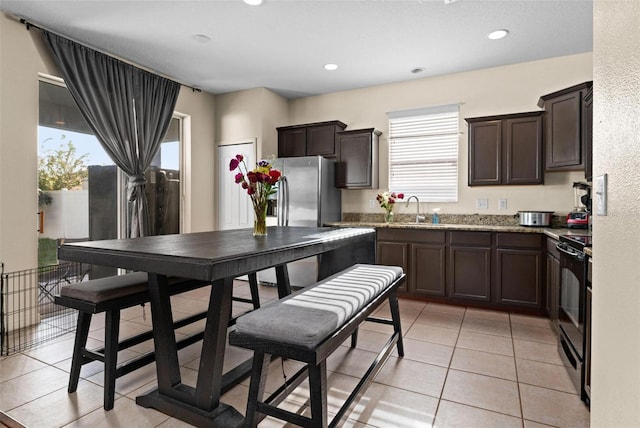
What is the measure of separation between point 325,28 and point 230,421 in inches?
128

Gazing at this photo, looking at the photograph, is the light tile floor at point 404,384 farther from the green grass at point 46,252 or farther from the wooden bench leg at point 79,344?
the green grass at point 46,252

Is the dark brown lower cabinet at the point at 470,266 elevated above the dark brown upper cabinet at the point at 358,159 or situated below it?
below

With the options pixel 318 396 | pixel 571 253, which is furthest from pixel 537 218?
pixel 318 396

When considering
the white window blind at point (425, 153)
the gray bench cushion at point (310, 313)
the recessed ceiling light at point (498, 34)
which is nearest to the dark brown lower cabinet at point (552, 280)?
the white window blind at point (425, 153)

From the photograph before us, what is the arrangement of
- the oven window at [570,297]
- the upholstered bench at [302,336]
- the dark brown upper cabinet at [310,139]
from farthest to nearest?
the dark brown upper cabinet at [310,139] → the oven window at [570,297] → the upholstered bench at [302,336]

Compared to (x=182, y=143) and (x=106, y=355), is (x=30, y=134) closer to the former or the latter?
(x=182, y=143)

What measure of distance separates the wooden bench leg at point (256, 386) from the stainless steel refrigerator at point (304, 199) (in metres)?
2.83

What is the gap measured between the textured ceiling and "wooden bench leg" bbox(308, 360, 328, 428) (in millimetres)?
2827

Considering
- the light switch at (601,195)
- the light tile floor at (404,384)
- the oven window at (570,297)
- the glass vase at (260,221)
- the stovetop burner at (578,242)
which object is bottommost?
the light tile floor at (404,384)

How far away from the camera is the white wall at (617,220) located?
2.48 feet

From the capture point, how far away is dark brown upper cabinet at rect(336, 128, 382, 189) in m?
4.56

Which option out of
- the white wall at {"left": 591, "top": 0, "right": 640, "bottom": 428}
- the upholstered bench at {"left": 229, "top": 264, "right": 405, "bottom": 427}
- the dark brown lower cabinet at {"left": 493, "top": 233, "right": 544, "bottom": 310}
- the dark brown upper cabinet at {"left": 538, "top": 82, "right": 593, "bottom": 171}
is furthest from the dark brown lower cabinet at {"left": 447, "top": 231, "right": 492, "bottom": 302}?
the white wall at {"left": 591, "top": 0, "right": 640, "bottom": 428}

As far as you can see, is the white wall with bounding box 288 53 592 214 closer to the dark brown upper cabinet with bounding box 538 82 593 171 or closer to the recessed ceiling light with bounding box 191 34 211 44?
the dark brown upper cabinet with bounding box 538 82 593 171

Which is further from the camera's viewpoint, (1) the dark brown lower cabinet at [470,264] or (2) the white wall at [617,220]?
(1) the dark brown lower cabinet at [470,264]
